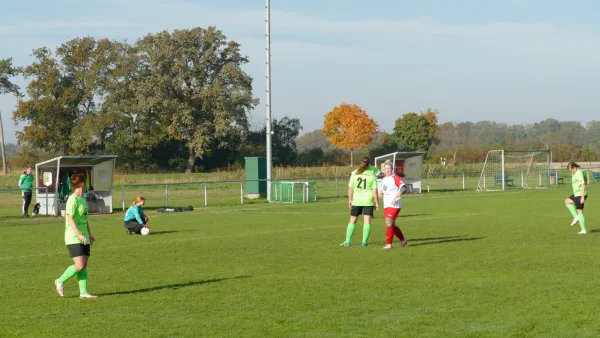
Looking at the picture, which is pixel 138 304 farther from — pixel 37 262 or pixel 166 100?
pixel 166 100

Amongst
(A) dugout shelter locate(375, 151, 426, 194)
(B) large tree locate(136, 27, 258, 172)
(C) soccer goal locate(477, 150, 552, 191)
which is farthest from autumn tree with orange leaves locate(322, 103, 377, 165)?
(A) dugout shelter locate(375, 151, 426, 194)

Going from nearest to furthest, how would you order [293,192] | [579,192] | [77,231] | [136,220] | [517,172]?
[77,231], [579,192], [136,220], [293,192], [517,172]

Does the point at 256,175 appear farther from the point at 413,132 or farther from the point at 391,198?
the point at 413,132

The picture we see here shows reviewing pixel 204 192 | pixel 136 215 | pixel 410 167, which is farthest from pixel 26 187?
pixel 410 167

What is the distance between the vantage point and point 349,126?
A: 93.7 meters

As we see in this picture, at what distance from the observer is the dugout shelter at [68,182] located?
3069cm

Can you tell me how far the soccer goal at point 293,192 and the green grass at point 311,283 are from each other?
14.9m

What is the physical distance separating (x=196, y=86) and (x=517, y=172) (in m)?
36.2

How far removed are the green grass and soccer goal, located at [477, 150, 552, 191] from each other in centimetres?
2741

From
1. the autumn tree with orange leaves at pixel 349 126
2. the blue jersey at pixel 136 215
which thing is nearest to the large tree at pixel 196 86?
the autumn tree with orange leaves at pixel 349 126

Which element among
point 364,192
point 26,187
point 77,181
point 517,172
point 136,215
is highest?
point 77,181

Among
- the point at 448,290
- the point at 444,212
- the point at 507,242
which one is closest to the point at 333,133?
the point at 444,212

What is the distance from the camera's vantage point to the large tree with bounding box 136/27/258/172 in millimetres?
77000

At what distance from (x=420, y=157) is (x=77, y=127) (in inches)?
1772
